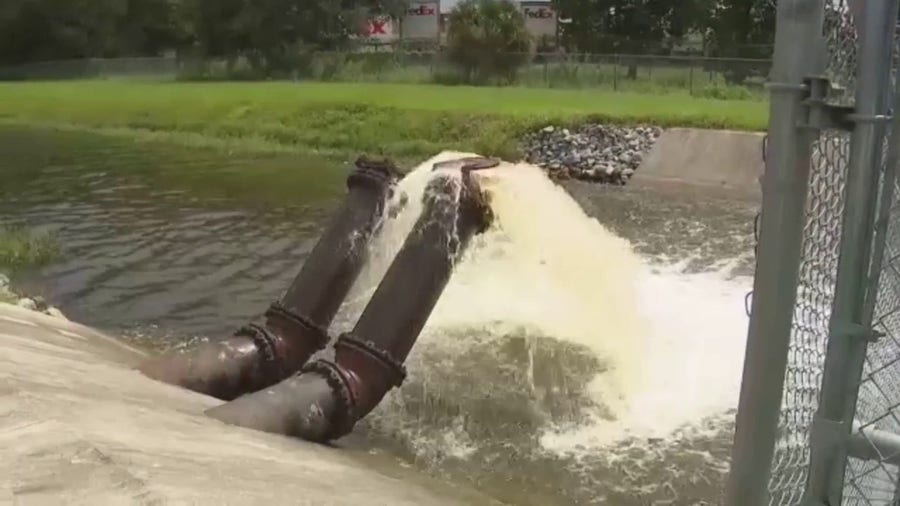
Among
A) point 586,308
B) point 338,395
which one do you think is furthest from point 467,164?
point 586,308

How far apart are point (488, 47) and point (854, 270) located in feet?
144

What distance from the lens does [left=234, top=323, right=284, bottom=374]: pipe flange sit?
7.65 meters

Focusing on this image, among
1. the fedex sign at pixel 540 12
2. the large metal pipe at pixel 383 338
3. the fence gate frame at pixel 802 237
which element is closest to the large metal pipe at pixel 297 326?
the large metal pipe at pixel 383 338

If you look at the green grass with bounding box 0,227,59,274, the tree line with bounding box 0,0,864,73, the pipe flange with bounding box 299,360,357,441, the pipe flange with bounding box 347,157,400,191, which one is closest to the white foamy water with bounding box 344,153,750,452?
the pipe flange with bounding box 347,157,400,191

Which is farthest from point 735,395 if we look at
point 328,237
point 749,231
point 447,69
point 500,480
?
point 447,69

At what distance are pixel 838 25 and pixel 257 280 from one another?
11027mm

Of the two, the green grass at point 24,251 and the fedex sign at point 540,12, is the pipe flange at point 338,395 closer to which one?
the green grass at point 24,251

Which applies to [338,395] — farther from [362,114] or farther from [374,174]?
[362,114]

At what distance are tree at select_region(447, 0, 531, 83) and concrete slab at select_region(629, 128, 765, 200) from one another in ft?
69.7

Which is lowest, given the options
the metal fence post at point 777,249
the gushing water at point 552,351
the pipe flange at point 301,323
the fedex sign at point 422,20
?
the gushing water at point 552,351

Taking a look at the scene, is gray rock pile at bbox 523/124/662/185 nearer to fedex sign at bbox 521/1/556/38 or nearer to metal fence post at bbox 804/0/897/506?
metal fence post at bbox 804/0/897/506

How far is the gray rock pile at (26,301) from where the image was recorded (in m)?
9.86

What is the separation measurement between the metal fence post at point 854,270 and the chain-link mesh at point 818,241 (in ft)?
0.29

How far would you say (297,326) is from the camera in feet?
25.4
